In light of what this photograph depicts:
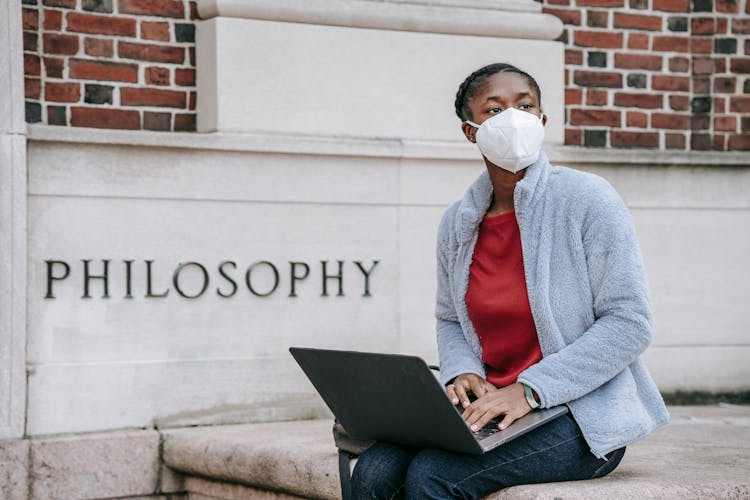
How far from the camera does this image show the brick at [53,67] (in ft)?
16.9

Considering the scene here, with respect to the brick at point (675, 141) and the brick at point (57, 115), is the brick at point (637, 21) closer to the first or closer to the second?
the brick at point (675, 141)

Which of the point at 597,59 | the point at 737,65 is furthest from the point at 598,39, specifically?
the point at 737,65

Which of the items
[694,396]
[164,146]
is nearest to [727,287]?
[694,396]

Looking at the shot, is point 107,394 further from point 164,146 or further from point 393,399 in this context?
point 393,399

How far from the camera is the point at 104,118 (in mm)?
5234

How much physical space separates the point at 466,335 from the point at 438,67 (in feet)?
7.33

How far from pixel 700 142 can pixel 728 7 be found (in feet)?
2.09

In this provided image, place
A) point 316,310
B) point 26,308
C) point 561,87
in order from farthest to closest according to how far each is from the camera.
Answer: point 561,87 < point 316,310 < point 26,308

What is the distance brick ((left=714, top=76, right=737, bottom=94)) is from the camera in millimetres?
6160

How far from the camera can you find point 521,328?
11.4 feet

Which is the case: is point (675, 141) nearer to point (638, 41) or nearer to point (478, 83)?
point (638, 41)

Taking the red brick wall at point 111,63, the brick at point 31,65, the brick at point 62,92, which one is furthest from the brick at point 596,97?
the brick at point 31,65

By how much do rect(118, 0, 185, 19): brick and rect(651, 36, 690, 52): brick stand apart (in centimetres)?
217

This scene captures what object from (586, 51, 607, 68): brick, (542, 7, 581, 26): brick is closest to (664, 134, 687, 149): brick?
(586, 51, 607, 68): brick
